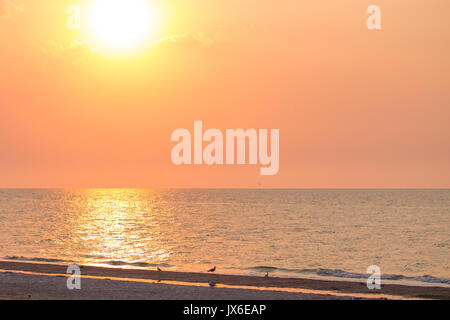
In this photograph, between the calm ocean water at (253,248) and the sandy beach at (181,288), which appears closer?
the sandy beach at (181,288)

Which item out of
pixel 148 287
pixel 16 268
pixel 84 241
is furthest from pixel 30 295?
pixel 84 241

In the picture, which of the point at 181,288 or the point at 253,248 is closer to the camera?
the point at 181,288

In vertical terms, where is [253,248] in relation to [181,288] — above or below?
above

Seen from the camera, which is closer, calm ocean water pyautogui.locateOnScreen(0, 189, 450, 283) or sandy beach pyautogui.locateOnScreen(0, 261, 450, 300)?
sandy beach pyautogui.locateOnScreen(0, 261, 450, 300)

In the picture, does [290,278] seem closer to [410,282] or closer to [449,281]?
[410,282]

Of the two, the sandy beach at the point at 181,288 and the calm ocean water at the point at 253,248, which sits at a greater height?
the calm ocean water at the point at 253,248

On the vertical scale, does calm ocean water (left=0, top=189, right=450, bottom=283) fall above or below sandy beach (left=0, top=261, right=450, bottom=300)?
above

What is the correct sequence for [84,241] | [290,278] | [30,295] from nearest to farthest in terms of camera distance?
[30,295] < [290,278] < [84,241]

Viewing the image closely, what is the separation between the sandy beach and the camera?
100 ft

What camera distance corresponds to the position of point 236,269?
49625 mm

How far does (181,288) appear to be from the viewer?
34.0 metres

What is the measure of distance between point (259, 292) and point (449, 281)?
1811 centimetres

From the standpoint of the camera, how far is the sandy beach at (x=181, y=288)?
3055 cm
